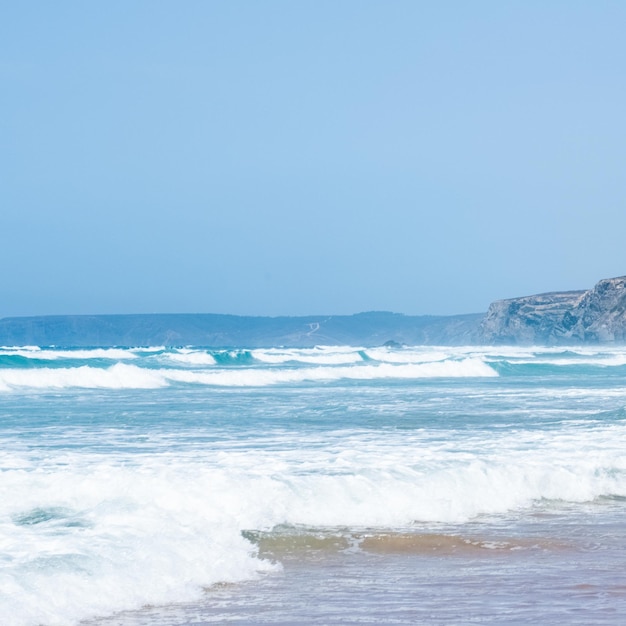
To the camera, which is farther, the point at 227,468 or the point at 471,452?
the point at 471,452

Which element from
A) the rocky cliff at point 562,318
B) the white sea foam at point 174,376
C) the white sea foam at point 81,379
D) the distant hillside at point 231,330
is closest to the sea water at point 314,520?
the white sea foam at point 81,379

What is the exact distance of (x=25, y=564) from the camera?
591 cm

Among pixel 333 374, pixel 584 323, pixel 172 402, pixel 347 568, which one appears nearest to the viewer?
pixel 347 568

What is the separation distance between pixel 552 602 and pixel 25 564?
10.5 ft

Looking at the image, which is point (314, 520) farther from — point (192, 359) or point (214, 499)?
point (192, 359)

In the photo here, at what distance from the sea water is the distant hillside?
339ft

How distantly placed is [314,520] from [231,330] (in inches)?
5176

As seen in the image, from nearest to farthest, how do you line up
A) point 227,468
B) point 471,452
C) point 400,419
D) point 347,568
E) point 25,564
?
point 25,564
point 347,568
point 227,468
point 471,452
point 400,419

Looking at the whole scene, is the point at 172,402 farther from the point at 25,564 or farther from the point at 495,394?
the point at 25,564

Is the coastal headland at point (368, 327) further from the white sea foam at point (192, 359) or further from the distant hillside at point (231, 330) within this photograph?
the white sea foam at point (192, 359)

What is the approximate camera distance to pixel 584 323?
294 ft

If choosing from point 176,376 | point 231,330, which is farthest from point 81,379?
point 231,330

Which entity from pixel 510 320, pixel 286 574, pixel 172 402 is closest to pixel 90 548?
pixel 286 574

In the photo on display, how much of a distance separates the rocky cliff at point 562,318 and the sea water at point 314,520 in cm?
7211
